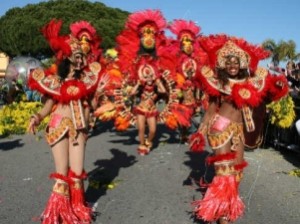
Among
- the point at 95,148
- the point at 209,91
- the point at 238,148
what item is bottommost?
the point at 95,148

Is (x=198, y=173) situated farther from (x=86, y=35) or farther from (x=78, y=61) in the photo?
(x=86, y=35)

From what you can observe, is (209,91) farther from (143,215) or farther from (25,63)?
(25,63)

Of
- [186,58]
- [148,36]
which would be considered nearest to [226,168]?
[148,36]

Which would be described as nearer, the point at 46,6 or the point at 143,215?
the point at 143,215

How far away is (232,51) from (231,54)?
3cm

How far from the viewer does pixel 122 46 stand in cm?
956

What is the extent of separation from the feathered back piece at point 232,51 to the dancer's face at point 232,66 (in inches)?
1.3

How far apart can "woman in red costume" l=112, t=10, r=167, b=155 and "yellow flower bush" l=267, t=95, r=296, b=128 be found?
6.67 ft

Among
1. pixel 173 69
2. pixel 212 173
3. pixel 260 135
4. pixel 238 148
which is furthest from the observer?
pixel 173 69

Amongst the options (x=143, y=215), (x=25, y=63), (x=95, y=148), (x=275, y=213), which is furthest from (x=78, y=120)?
(x=25, y=63)

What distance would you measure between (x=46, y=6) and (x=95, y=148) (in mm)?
35382

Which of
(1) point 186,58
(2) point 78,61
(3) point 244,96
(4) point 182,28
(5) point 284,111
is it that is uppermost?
(4) point 182,28

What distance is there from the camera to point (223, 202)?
4168 mm

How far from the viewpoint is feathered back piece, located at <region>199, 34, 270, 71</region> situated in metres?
4.32
